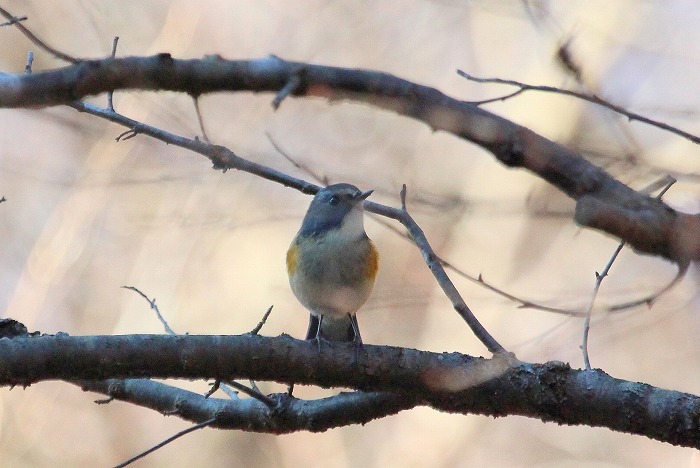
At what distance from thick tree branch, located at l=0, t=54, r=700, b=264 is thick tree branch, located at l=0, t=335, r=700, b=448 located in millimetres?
1066

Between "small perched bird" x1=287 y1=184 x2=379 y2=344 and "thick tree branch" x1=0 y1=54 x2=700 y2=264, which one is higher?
"small perched bird" x1=287 y1=184 x2=379 y2=344

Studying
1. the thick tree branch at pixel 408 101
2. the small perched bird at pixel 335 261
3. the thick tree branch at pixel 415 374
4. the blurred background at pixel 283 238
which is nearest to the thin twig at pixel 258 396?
the thick tree branch at pixel 415 374

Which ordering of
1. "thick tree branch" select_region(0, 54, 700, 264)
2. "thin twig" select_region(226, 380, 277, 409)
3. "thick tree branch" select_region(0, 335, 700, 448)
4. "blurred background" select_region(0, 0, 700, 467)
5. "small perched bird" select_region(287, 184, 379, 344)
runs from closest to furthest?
"thick tree branch" select_region(0, 54, 700, 264) < "thick tree branch" select_region(0, 335, 700, 448) < "thin twig" select_region(226, 380, 277, 409) < "small perched bird" select_region(287, 184, 379, 344) < "blurred background" select_region(0, 0, 700, 467)

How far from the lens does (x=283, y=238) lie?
8.44m

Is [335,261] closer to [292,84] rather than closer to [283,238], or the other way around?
[292,84]

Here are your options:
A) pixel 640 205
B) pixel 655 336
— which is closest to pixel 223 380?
pixel 640 205

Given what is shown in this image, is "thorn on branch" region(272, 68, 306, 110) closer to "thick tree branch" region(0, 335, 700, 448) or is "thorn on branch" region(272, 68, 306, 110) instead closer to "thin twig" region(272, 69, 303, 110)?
"thin twig" region(272, 69, 303, 110)

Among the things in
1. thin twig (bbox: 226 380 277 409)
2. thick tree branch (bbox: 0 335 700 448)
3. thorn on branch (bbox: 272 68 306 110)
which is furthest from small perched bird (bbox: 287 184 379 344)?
thorn on branch (bbox: 272 68 306 110)

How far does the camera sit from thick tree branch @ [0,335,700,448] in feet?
8.55

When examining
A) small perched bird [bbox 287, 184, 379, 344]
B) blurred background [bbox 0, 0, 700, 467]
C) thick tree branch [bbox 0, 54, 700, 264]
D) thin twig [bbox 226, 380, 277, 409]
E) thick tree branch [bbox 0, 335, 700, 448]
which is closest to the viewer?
thick tree branch [bbox 0, 54, 700, 264]

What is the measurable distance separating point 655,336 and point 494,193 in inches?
93.3

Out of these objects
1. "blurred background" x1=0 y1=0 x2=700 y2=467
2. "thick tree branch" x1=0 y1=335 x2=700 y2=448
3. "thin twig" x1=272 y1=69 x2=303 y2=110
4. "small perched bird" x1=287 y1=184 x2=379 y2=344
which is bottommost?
"thick tree branch" x1=0 y1=335 x2=700 y2=448

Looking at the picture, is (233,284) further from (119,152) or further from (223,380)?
(223,380)

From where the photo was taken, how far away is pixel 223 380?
2.70 m
